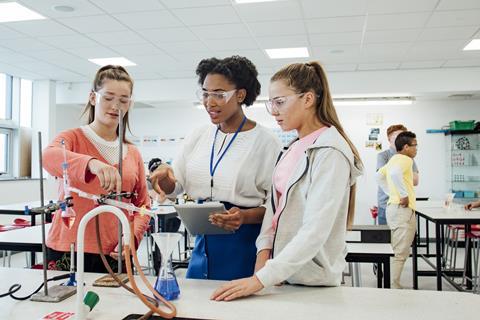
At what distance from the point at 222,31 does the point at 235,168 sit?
3.23 meters

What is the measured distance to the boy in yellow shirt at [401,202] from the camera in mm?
3822

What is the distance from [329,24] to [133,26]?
201 cm

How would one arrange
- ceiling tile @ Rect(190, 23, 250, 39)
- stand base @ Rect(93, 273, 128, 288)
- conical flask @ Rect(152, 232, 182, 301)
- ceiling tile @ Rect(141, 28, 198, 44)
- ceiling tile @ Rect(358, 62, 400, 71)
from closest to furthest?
conical flask @ Rect(152, 232, 182, 301)
stand base @ Rect(93, 273, 128, 288)
ceiling tile @ Rect(190, 23, 250, 39)
ceiling tile @ Rect(141, 28, 198, 44)
ceiling tile @ Rect(358, 62, 400, 71)

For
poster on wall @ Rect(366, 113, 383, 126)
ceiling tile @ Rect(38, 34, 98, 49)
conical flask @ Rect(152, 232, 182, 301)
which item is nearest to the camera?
conical flask @ Rect(152, 232, 182, 301)

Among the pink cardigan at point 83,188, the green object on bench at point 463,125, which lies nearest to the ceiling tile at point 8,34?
the pink cardigan at point 83,188

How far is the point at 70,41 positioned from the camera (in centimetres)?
476

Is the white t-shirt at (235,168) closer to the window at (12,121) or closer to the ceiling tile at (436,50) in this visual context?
the ceiling tile at (436,50)

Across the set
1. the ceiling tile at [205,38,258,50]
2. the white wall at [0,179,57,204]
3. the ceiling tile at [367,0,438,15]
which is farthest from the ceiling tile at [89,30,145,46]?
the ceiling tile at [367,0,438,15]

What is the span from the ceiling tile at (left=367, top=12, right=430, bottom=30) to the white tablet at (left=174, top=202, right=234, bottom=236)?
3269 millimetres

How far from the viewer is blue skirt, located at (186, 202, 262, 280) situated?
4.97 feet

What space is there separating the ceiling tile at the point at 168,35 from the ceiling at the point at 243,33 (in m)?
0.01

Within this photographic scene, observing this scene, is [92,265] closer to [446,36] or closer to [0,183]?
[446,36]

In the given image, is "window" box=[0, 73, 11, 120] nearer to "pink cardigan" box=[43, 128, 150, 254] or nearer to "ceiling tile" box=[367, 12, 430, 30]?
"ceiling tile" box=[367, 12, 430, 30]

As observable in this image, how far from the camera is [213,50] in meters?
5.18
